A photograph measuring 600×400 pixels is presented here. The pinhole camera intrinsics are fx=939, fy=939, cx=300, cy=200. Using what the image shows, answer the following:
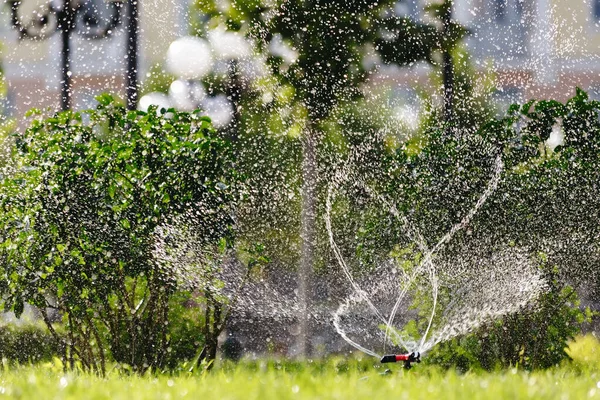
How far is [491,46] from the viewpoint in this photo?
39.2 feet

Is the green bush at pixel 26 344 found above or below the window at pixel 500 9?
below

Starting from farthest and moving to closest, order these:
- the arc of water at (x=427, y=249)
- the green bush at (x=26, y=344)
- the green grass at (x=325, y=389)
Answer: the green bush at (x=26, y=344)
the arc of water at (x=427, y=249)
the green grass at (x=325, y=389)

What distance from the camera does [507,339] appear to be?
23.5ft

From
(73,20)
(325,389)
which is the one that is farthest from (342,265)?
(325,389)

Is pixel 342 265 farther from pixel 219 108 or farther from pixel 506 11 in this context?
pixel 506 11

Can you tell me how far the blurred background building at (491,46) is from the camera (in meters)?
11.2

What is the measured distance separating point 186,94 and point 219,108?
671mm

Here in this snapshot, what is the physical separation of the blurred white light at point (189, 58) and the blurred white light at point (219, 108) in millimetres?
384

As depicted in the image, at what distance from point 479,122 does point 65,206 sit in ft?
19.7

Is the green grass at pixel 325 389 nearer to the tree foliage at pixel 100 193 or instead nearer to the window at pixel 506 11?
the tree foliage at pixel 100 193

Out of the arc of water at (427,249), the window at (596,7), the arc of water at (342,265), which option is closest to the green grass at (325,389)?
the arc of water at (427,249)

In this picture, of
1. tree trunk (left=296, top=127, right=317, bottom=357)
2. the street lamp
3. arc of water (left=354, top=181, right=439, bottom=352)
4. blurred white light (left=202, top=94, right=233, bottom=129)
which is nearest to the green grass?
arc of water (left=354, top=181, right=439, bottom=352)

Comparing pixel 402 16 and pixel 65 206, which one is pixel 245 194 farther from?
pixel 402 16

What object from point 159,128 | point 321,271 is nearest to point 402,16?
point 321,271
